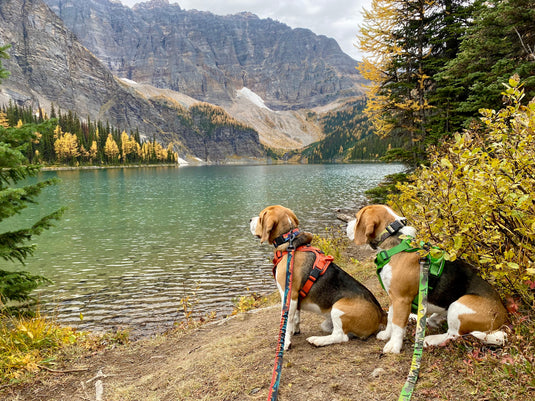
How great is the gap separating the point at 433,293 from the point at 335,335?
1.46m

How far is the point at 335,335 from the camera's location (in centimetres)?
423

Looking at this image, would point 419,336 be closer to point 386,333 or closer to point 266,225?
point 386,333

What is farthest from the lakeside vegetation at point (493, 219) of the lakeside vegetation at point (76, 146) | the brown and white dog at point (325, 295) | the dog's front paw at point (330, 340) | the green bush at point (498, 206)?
the lakeside vegetation at point (76, 146)

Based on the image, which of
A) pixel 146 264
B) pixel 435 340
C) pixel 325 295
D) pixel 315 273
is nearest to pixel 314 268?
pixel 315 273

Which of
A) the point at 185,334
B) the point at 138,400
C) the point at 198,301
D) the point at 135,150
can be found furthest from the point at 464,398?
the point at 135,150

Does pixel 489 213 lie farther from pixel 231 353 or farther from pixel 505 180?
pixel 231 353

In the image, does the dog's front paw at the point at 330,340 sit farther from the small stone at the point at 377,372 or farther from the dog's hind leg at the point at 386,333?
the small stone at the point at 377,372

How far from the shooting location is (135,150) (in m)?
156

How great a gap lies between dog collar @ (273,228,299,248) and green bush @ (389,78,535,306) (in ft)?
5.72

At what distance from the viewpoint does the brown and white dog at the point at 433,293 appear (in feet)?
10.7

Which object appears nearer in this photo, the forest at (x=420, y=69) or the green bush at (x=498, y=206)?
the green bush at (x=498, y=206)

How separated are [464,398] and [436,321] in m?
1.61

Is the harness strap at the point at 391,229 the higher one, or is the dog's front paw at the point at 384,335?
the harness strap at the point at 391,229

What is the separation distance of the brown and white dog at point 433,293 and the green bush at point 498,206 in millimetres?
275
